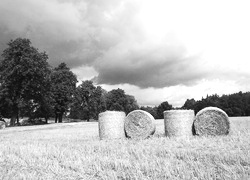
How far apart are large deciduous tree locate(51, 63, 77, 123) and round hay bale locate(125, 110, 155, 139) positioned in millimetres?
35058

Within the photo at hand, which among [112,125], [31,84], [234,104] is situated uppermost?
[31,84]

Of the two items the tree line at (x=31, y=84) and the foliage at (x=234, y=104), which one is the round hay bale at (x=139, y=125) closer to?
the tree line at (x=31, y=84)

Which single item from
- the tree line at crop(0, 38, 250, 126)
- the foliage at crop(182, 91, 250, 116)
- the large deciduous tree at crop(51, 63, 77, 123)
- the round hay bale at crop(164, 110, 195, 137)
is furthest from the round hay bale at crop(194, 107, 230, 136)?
the foliage at crop(182, 91, 250, 116)

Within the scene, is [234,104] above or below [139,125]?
above

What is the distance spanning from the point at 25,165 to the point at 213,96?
3598 inches

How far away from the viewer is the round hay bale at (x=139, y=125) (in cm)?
1130

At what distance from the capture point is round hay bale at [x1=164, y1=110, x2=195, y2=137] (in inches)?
414

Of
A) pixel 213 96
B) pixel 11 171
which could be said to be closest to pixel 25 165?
pixel 11 171

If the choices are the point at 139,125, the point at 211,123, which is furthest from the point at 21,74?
the point at 211,123

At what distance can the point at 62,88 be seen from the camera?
154 ft

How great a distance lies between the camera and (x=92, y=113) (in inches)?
2133

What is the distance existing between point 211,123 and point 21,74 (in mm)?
30404

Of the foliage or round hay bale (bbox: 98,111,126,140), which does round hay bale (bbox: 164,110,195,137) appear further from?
the foliage

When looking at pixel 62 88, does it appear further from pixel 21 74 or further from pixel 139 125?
pixel 139 125
